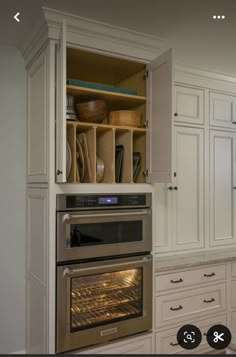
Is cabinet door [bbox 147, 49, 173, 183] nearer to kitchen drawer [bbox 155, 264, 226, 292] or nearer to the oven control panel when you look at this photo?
the oven control panel

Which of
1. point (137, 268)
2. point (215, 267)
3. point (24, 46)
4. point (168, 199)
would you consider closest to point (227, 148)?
point (168, 199)

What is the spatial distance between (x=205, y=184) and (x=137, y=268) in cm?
115

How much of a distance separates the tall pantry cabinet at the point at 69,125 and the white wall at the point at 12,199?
0.09m

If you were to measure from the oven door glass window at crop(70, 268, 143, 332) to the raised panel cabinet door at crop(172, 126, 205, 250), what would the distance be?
2.20 feet

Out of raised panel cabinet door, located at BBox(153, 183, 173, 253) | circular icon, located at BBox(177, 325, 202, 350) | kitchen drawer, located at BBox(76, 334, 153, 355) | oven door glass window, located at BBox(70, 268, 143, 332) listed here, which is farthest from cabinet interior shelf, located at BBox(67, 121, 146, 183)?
circular icon, located at BBox(177, 325, 202, 350)

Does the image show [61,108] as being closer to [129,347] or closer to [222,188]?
[129,347]

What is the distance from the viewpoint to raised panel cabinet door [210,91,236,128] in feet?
9.57

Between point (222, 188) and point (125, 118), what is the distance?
52.5 inches

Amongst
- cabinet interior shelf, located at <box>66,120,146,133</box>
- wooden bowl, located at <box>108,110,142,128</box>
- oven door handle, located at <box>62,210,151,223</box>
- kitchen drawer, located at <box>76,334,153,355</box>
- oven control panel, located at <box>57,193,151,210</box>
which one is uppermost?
wooden bowl, located at <box>108,110,142,128</box>

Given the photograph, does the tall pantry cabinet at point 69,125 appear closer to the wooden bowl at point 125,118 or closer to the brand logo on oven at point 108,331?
the wooden bowl at point 125,118

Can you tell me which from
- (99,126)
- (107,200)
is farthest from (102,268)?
(99,126)

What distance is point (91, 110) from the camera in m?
2.12

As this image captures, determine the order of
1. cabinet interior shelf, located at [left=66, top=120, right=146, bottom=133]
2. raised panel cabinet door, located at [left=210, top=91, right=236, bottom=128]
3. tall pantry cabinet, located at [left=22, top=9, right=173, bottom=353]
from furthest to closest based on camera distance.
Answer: raised panel cabinet door, located at [left=210, top=91, right=236, bottom=128] → cabinet interior shelf, located at [left=66, top=120, right=146, bottom=133] → tall pantry cabinet, located at [left=22, top=9, right=173, bottom=353]

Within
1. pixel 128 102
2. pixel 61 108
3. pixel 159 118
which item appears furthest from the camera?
pixel 128 102
